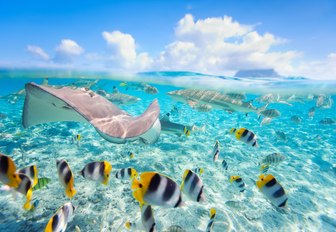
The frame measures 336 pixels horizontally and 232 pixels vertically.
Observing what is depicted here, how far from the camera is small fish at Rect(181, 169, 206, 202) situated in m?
3.00

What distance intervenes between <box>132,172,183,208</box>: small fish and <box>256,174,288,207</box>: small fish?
204 centimetres

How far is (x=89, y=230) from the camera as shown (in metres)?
4.13

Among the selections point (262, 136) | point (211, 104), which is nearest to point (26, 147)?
point (211, 104)

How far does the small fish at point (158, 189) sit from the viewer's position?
2408mm

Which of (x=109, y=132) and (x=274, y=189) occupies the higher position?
(x=109, y=132)

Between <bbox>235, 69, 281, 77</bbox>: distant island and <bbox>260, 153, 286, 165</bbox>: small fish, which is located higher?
<bbox>235, 69, 281, 77</bbox>: distant island

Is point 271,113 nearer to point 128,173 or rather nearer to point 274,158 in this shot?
point 274,158

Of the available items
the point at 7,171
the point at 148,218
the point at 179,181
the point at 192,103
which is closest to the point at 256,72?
the point at 192,103

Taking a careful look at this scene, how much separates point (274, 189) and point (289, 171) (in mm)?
6121

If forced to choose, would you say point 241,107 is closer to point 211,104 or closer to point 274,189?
point 211,104

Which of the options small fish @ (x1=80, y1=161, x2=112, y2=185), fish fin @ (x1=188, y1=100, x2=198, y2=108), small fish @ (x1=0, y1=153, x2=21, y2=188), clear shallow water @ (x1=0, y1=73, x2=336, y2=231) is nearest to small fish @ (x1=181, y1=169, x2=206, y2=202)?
small fish @ (x1=80, y1=161, x2=112, y2=185)

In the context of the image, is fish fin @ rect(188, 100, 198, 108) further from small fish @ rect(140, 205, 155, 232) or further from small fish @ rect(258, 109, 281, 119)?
small fish @ rect(140, 205, 155, 232)

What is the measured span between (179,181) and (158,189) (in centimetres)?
443

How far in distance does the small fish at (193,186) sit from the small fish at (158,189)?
64cm
